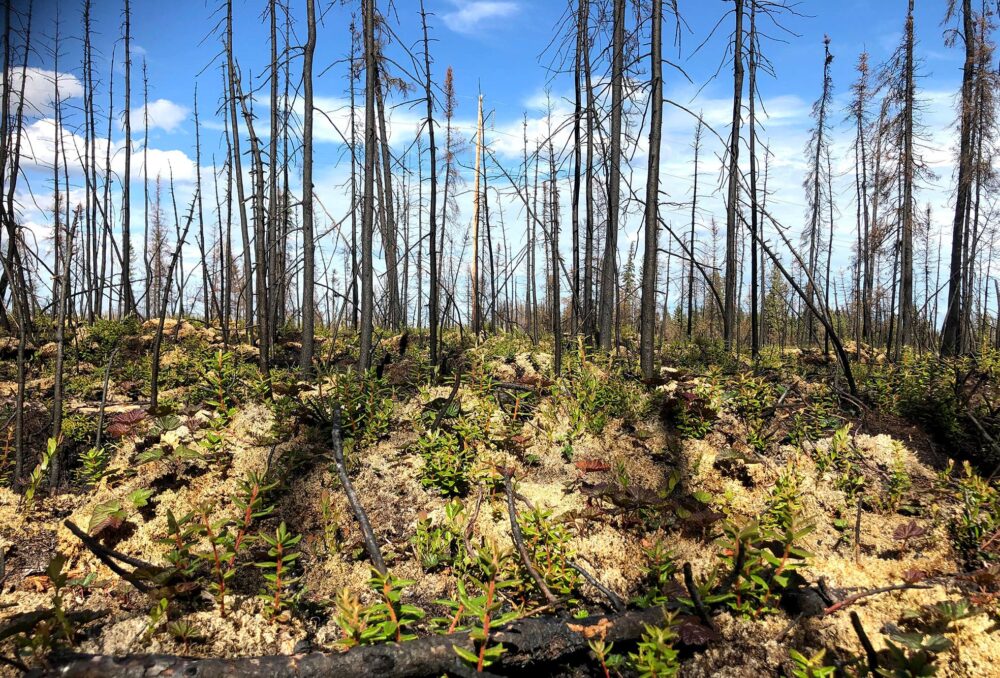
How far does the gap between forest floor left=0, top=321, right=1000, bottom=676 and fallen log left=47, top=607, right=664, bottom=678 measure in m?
0.09

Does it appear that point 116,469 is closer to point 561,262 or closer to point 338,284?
point 561,262

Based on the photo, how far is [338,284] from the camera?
3181 centimetres

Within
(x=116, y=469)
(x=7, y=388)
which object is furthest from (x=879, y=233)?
(x=7, y=388)

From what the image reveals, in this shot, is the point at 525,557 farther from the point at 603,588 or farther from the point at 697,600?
the point at 697,600

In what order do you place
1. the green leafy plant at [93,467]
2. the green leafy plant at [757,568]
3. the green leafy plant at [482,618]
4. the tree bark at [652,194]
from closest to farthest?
the green leafy plant at [482,618] → the green leafy plant at [757,568] → the green leafy plant at [93,467] → the tree bark at [652,194]

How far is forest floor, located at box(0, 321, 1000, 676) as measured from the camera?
8.25 ft

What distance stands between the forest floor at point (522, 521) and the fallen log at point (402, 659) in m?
0.09

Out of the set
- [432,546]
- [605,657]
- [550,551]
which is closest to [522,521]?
[550,551]

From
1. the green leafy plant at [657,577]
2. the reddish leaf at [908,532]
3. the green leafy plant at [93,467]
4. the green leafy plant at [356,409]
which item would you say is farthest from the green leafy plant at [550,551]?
the green leafy plant at [93,467]

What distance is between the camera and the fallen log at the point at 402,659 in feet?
7.00

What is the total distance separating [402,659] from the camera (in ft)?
7.45

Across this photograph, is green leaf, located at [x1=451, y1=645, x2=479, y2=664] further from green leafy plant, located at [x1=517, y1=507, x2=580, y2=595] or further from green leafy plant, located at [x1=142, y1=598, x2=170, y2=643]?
green leafy plant, located at [x1=142, y1=598, x2=170, y2=643]

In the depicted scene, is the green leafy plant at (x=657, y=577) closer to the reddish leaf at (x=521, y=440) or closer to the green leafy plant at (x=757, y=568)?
the green leafy plant at (x=757, y=568)

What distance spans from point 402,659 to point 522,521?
3.86 feet
